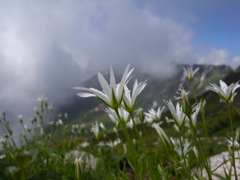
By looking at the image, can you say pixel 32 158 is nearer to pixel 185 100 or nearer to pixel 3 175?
pixel 3 175

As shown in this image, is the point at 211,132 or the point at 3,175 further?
the point at 211,132

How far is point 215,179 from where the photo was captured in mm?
3451

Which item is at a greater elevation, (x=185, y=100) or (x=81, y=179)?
(x=185, y=100)

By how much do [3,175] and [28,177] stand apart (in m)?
0.41

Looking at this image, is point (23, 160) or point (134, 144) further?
point (23, 160)

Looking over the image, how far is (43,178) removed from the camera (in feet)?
12.2

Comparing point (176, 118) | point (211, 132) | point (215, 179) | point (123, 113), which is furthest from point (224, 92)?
point (211, 132)

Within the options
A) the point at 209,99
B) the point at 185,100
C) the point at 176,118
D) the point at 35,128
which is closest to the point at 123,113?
the point at 176,118

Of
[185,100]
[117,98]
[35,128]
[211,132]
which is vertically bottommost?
[185,100]

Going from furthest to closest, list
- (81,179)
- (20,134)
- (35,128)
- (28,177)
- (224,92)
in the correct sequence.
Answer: (20,134) → (35,128) → (28,177) → (224,92) → (81,179)

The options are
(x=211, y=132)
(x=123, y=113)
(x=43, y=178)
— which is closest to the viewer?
(x=123, y=113)

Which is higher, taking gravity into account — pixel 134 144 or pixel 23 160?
pixel 23 160

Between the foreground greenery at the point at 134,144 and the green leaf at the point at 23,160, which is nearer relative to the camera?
the foreground greenery at the point at 134,144

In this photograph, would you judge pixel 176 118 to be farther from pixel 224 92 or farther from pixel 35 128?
pixel 35 128
